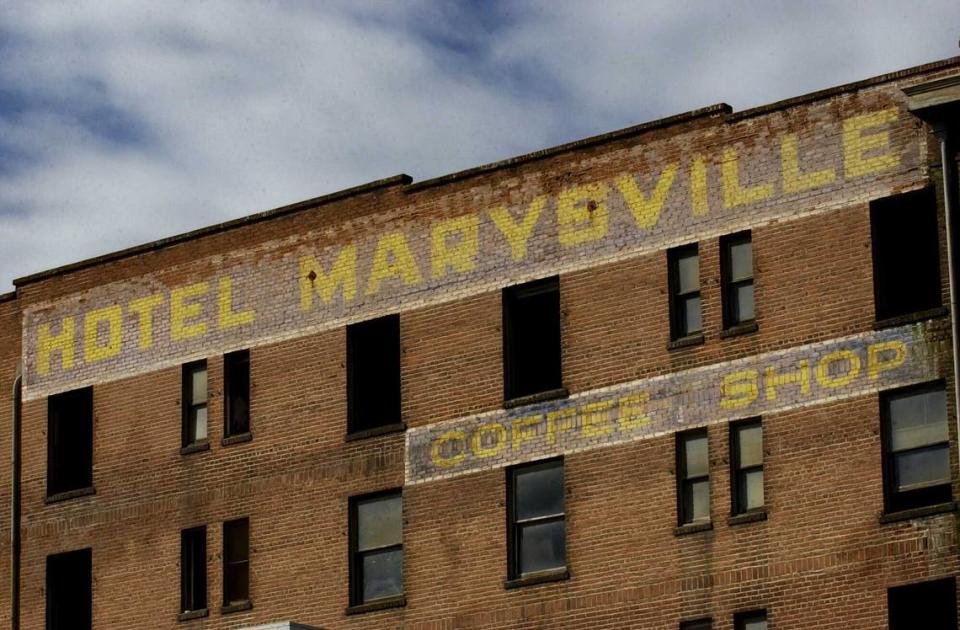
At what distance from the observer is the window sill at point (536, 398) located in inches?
2181

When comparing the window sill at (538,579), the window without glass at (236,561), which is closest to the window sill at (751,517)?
the window sill at (538,579)

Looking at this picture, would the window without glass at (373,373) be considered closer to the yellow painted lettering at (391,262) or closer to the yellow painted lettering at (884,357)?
the yellow painted lettering at (391,262)

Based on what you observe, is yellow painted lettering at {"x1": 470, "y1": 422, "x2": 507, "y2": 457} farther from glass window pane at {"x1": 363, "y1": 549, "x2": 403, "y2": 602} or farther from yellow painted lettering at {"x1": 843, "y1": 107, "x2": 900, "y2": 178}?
yellow painted lettering at {"x1": 843, "y1": 107, "x2": 900, "y2": 178}

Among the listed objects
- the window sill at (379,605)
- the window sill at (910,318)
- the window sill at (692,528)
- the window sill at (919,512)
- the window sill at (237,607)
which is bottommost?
the window sill at (379,605)

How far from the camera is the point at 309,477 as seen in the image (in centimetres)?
5828

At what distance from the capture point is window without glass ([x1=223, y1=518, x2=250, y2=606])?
59062 mm

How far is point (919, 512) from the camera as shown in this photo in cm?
5050

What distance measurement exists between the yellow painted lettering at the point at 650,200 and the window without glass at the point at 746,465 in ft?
14.9

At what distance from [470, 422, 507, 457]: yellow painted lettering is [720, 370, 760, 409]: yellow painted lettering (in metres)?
4.91

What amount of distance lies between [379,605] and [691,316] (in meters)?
8.54

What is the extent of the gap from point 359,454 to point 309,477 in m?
1.26

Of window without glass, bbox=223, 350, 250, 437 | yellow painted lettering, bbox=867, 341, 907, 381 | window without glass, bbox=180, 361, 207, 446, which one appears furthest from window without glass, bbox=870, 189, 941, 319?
window without glass, bbox=180, 361, 207, 446

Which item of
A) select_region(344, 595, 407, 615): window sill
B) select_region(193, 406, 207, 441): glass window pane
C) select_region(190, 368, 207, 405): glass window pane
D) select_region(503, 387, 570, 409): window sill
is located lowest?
select_region(344, 595, 407, 615): window sill

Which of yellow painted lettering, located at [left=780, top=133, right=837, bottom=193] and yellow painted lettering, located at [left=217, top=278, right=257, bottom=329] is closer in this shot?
yellow painted lettering, located at [left=780, top=133, right=837, bottom=193]
